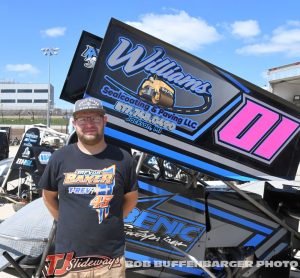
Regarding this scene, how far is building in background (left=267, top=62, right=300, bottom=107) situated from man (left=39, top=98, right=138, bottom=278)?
16.8 m

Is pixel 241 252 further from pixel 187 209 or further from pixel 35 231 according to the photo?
pixel 35 231

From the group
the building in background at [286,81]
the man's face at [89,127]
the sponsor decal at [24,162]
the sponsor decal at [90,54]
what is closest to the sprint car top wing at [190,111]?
the sponsor decal at [90,54]

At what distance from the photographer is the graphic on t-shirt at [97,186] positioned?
252 cm

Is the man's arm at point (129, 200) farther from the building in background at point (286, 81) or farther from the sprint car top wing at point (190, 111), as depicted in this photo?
the building in background at point (286, 81)

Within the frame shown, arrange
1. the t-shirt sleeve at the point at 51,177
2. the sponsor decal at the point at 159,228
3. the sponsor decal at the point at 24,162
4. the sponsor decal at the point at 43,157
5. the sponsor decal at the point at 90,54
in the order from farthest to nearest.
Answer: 1. the sponsor decal at the point at 24,162
2. the sponsor decal at the point at 43,157
3. the sponsor decal at the point at 159,228
4. the sponsor decal at the point at 90,54
5. the t-shirt sleeve at the point at 51,177

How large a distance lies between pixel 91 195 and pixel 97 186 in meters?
0.06

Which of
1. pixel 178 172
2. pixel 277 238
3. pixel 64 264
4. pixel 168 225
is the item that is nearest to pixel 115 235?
pixel 64 264

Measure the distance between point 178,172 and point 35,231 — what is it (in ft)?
5.95

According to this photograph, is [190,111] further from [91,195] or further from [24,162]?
[24,162]

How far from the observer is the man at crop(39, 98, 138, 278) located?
2514 mm

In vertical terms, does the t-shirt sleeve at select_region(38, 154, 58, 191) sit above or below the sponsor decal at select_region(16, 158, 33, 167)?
below

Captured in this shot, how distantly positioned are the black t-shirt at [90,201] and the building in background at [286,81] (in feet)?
55.4

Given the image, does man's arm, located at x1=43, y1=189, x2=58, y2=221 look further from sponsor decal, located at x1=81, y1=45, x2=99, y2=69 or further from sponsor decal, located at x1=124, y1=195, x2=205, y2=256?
sponsor decal, located at x1=81, y1=45, x2=99, y2=69

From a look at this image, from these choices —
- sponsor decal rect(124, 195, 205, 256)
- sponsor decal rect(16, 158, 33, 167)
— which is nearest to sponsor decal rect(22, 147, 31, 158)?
sponsor decal rect(16, 158, 33, 167)
